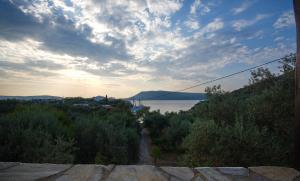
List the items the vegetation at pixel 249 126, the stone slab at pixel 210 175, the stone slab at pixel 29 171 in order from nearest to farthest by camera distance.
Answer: the stone slab at pixel 29 171, the stone slab at pixel 210 175, the vegetation at pixel 249 126

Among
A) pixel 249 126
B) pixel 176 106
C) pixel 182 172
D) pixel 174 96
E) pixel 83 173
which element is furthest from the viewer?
pixel 176 106

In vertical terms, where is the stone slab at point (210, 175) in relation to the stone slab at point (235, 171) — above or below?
above

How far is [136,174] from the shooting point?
5.43 feet

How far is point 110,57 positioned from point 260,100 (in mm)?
6073

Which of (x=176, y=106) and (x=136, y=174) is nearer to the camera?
(x=136, y=174)

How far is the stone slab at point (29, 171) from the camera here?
1.49 m

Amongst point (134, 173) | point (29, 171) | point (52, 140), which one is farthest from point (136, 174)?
point (52, 140)

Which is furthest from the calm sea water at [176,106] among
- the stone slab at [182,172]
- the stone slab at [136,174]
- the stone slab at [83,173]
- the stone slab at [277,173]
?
the stone slab at [83,173]

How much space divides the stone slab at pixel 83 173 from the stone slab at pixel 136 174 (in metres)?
0.13

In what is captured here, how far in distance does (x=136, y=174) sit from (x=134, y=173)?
0.10 feet

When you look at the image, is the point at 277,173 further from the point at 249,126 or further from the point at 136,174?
the point at 249,126

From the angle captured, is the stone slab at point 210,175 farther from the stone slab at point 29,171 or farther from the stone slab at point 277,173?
the stone slab at point 29,171

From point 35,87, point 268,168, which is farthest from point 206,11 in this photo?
point 35,87

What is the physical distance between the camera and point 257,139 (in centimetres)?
299
